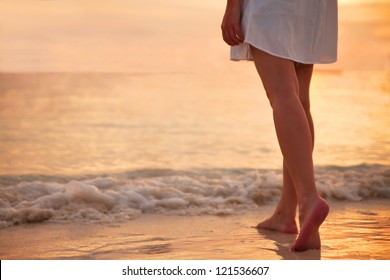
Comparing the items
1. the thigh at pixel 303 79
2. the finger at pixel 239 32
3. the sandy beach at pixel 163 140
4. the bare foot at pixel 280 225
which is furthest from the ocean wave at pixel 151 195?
the finger at pixel 239 32

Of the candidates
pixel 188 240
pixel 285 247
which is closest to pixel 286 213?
pixel 285 247

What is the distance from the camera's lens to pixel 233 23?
6.91ft

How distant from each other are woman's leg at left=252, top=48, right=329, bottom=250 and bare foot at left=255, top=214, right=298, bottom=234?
340 mm

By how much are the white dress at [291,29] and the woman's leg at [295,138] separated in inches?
1.9

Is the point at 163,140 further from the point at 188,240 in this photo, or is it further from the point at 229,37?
the point at 229,37

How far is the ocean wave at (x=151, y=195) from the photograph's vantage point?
2725 mm

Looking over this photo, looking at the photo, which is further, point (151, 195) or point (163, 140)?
point (163, 140)

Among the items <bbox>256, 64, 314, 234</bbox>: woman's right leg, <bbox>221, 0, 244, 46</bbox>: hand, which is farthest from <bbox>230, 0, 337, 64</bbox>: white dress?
<bbox>256, 64, 314, 234</bbox>: woman's right leg

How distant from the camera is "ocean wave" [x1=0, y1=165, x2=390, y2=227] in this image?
2725 mm

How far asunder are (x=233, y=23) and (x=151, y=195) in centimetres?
115

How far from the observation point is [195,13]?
745 centimetres

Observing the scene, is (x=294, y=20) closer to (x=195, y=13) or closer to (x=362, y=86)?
(x=195, y=13)
